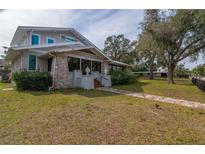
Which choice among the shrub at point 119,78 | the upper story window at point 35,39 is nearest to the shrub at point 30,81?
the upper story window at point 35,39

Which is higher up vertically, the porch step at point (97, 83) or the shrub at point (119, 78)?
the shrub at point (119, 78)

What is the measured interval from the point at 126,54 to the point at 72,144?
40.7m

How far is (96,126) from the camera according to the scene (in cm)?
442

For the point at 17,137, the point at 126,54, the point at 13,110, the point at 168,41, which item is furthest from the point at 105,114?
the point at 126,54

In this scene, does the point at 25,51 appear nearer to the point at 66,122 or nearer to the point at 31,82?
the point at 31,82

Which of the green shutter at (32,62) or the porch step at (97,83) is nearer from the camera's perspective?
the green shutter at (32,62)

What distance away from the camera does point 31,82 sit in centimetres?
1071

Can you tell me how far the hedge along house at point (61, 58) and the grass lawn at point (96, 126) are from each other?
6217mm

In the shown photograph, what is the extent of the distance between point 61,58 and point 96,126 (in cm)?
853

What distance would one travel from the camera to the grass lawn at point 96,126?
3697 millimetres

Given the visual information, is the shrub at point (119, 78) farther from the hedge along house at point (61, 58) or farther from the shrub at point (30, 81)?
the shrub at point (30, 81)

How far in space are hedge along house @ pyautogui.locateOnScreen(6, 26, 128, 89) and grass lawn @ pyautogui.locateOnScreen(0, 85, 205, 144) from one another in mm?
6217

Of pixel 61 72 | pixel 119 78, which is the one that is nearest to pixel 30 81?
pixel 61 72

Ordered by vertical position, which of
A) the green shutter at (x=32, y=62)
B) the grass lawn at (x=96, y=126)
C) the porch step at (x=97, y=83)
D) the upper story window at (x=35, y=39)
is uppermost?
the upper story window at (x=35, y=39)
